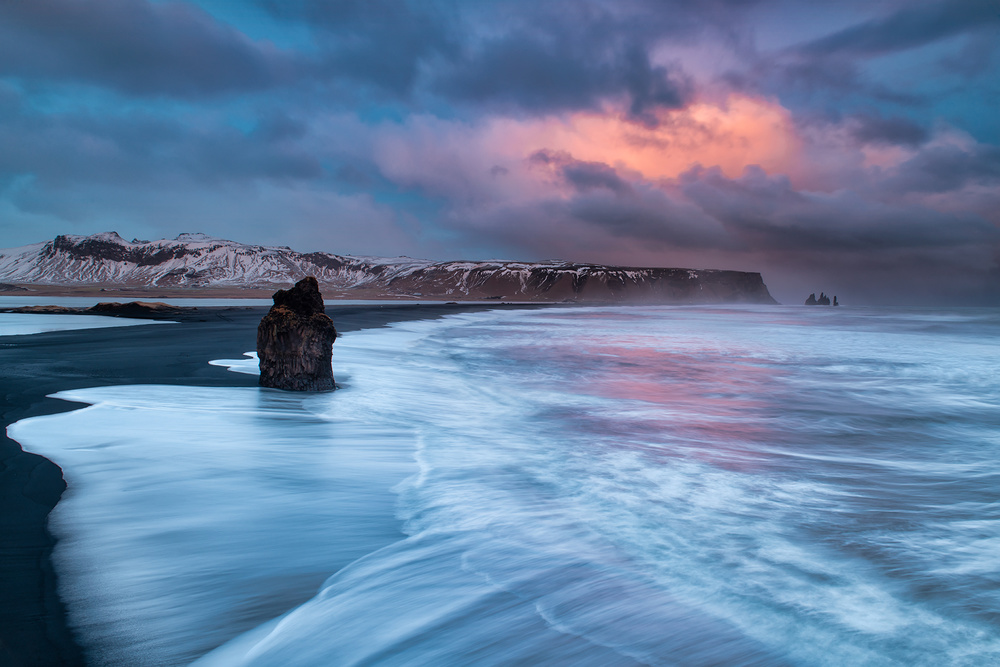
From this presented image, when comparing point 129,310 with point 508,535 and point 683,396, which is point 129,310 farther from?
point 508,535

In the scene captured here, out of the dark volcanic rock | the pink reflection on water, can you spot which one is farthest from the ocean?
the dark volcanic rock

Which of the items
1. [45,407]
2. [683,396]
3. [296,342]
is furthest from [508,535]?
[683,396]

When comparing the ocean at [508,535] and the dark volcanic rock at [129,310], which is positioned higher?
the dark volcanic rock at [129,310]

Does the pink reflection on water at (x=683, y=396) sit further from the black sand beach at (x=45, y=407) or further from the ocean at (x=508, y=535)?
the black sand beach at (x=45, y=407)

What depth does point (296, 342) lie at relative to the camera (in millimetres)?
8586

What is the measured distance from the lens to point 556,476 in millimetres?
5340

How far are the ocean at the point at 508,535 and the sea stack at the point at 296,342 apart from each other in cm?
49

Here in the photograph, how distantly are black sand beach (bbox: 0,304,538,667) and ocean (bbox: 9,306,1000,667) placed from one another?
0.36ft

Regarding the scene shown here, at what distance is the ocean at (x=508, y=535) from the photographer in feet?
8.59

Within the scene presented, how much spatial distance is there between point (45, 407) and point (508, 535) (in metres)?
6.19

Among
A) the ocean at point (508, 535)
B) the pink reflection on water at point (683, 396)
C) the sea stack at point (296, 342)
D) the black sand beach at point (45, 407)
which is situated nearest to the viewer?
the black sand beach at point (45, 407)

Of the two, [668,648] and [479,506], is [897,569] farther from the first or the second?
[479,506]

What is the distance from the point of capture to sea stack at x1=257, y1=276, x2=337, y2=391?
8.32 m

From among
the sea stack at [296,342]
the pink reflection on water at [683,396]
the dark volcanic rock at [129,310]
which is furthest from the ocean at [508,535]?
the dark volcanic rock at [129,310]
